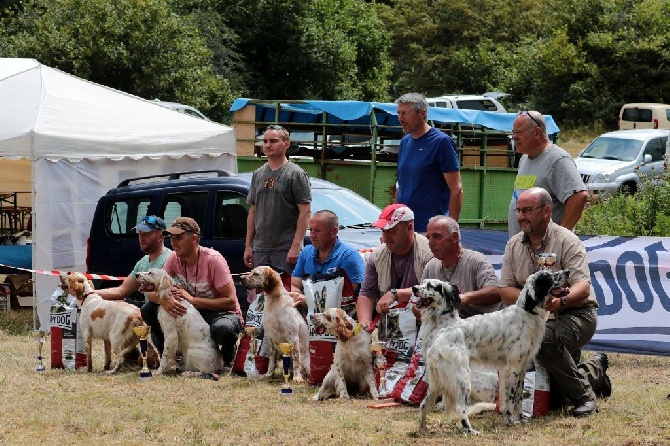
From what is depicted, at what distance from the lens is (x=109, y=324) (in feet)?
29.8

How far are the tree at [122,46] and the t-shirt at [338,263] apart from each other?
21.8m

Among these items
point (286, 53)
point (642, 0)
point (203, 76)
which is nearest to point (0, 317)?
point (203, 76)

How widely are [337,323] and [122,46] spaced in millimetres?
23045

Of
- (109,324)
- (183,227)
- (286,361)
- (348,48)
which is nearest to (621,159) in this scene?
(348,48)

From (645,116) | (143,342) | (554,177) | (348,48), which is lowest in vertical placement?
(143,342)

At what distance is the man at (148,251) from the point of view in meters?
9.33

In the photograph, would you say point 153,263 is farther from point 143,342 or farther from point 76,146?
point 76,146

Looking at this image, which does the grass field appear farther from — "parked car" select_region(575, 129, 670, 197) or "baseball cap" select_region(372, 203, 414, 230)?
"parked car" select_region(575, 129, 670, 197)

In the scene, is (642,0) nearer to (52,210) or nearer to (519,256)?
(52,210)

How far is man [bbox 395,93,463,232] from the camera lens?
8.27 meters

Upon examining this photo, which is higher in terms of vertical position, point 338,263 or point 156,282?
point 338,263

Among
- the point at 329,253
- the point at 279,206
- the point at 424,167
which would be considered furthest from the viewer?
the point at 279,206

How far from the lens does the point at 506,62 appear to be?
44062 millimetres

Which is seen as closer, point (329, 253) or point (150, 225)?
point (329, 253)
